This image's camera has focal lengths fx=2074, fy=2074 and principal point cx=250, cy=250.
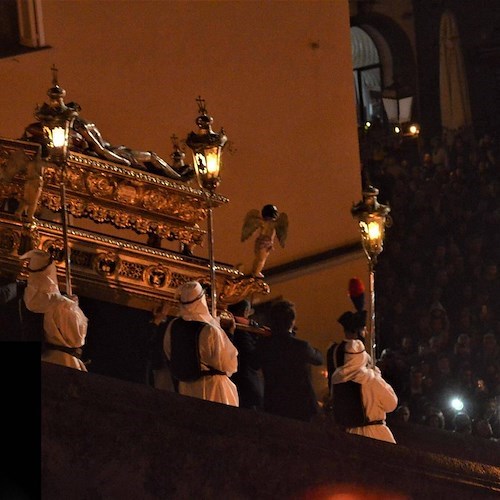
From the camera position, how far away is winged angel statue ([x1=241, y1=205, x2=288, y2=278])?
11141mm

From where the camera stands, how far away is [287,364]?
32.8 ft

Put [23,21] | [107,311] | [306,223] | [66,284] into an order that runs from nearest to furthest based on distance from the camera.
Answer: [66,284] → [107,311] → [23,21] → [306,223]

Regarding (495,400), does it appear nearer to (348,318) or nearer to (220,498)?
(348,318)

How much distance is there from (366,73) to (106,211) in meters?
11.9

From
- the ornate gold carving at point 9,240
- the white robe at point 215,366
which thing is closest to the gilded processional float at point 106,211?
the ornate gold carving at point 9,240

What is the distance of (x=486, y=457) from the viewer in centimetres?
1030

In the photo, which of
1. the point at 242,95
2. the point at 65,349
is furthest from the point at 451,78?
the point at 65,349

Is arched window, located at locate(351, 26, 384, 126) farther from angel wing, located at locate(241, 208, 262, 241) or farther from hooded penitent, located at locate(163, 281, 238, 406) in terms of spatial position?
hooded penitent, located at locate(163, 281, 238, 406)

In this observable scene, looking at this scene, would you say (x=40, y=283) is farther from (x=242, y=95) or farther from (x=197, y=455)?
(x=242, y=95)

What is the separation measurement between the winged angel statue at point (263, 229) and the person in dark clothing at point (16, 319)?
1.94 meters

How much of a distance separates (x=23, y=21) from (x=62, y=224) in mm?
2300

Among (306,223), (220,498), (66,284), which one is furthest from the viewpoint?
(306,223)

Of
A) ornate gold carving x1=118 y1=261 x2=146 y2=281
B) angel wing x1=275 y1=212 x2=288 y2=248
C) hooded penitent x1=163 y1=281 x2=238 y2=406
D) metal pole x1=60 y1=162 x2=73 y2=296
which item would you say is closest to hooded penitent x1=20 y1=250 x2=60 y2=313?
metal pole x1=60 y1=162 x2=73 y2=296

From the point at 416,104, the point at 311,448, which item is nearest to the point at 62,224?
the point at 311,448
